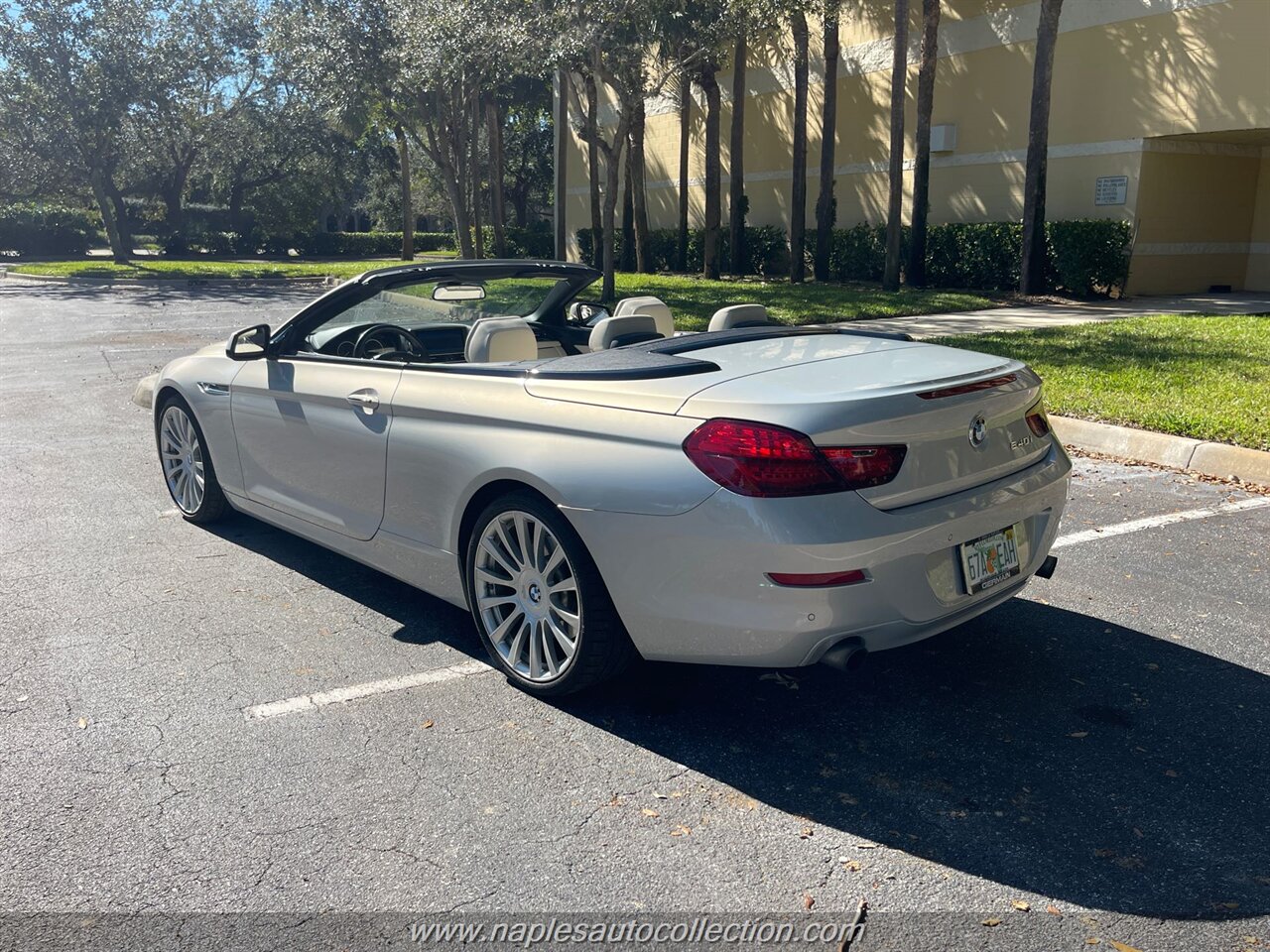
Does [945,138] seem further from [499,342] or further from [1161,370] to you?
[499,342]

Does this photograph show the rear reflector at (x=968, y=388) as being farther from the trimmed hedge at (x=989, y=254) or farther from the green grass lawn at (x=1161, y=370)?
the trimmed hedge at (x=989, y=254)

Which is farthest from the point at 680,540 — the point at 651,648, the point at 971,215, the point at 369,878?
the point at 971,215

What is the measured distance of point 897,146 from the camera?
20.5 metres

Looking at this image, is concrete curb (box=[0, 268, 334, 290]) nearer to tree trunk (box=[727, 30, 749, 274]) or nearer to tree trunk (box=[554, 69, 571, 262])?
tree trunk (box=[554, 69, 571, 262])

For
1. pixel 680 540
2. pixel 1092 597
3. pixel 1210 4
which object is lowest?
pixel 1092 597

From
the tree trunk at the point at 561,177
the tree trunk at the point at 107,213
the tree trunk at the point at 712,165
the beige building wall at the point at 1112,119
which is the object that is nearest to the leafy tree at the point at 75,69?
the tree trunk at the point at 107,213

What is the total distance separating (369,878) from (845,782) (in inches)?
56.1

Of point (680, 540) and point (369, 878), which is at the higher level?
point (680, 540)

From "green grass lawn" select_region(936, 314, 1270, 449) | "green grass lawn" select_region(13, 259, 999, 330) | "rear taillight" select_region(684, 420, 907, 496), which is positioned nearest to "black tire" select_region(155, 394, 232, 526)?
"rear taillight" select_region(684, 420, 907, 496)

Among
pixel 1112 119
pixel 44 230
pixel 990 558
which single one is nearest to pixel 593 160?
pixel 1112 119

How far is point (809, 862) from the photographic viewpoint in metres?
3.02

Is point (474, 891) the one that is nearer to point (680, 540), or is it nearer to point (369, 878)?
point (369, 878)

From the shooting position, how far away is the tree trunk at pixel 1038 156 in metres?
17.5

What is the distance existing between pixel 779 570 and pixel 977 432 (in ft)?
3.14
